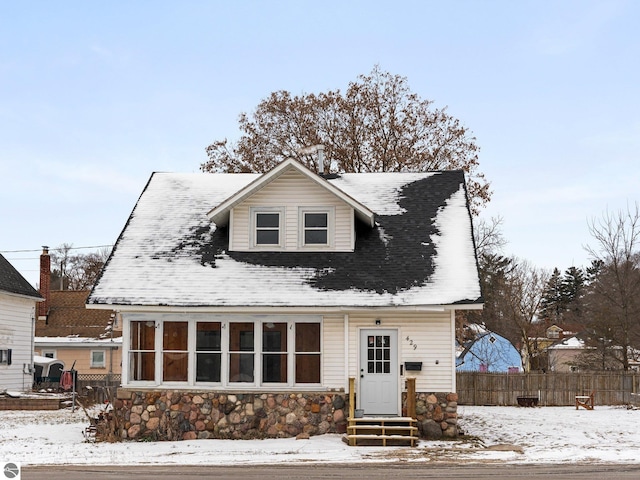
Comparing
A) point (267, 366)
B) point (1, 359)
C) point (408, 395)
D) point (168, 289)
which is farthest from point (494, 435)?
point (1, 359)

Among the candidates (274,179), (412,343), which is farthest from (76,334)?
(412,343)

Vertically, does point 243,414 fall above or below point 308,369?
below

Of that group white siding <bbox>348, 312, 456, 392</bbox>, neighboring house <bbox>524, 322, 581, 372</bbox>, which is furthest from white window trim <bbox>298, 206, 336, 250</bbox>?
neighboring house <bbox>524, 322, 581, 372</bbox>

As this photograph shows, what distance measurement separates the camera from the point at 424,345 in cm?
1941

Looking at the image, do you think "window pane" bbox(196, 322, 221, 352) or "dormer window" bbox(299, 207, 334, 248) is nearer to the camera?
"window pane" bbox(196, 322, 221, 352)

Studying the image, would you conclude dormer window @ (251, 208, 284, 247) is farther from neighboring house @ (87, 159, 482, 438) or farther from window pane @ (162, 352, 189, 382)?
window pane @ (162, 352, 189, 382)

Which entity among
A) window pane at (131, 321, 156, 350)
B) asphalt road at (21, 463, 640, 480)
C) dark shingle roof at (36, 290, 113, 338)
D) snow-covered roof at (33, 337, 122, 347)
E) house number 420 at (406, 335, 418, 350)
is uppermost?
dark shingle roof at (36, 290, 113, 338)

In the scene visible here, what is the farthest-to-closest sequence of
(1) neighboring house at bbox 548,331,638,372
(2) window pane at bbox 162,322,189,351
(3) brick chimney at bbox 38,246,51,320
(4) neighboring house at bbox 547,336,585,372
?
(4) neighboring house at bbox 547,336,585,372 < (1) neighboring house at bbox 548,331,638,372 < (3) brick chimney at bbox 38,246,51,320 < (2) window pane at bbox 162,322,189,351

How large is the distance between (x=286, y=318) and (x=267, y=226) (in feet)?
9.18

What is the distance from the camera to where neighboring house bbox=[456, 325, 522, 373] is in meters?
40.4

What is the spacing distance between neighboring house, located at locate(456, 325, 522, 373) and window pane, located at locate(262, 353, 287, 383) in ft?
72.0

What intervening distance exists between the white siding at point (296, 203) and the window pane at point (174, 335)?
3.35m

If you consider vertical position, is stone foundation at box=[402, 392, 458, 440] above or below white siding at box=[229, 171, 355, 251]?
below

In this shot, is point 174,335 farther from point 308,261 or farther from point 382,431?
point 382,431
